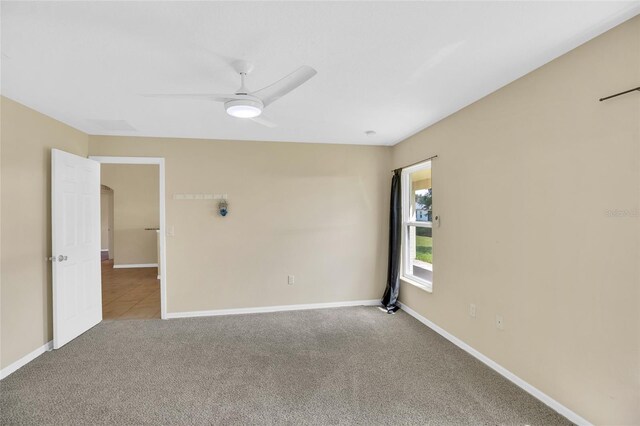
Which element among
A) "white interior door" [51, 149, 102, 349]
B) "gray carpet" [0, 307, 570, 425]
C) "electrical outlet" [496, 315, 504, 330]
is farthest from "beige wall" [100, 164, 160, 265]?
"electrical outlet" [496, 315, 504, 330]

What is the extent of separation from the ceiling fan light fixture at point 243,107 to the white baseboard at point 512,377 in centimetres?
290

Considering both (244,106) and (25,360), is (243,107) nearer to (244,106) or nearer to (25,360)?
(244,106)

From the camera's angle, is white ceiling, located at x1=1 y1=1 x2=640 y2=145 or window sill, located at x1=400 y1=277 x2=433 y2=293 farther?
window sill, located at x1=400 y1=277 x2=433 y2=293

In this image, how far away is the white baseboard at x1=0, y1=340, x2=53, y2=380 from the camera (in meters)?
2.67

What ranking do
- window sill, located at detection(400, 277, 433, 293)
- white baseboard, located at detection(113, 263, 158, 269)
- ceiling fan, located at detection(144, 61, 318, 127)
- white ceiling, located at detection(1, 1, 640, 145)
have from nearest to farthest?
1. white ceiling, located at detection(1, 1, 640, 145)
2. ceiling fan, located at detection(144, 61, 318, 127)
3. window sill, located at detection(400, 277, 433, 293)
4. white baseboard, located at detection(113, 263, 158, 269)

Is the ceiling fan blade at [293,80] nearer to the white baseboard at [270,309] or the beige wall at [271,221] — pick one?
the beige wall at [271,221]

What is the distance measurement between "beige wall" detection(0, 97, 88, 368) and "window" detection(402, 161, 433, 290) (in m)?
4.20

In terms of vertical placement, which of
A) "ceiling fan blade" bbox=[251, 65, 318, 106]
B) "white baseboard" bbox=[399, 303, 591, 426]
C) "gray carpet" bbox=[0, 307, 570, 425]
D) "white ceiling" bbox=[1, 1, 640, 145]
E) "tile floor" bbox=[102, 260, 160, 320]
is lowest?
"tile floor" bbox=[102, 260, 160, 320]

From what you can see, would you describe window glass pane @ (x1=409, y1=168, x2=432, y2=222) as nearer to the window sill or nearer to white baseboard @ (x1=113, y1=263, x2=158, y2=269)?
the window sill

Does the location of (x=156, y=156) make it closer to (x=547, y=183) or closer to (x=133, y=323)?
(x=133, y=323)

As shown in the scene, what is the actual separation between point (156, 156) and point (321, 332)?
3116 mm

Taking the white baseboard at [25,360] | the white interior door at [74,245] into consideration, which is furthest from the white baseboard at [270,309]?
the white baseboard at [25,360]

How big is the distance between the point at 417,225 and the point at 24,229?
14.0 ft

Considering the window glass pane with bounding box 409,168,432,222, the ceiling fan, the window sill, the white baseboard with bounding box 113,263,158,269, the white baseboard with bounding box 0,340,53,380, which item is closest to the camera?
the ceiling fan
